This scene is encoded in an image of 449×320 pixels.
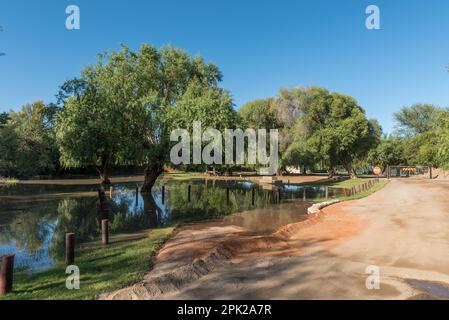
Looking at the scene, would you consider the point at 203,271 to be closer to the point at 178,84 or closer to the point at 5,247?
the point at 5,247

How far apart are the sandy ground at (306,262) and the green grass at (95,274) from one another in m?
0.50

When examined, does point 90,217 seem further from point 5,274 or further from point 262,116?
point 262,116

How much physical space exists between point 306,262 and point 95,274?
20.4 feet

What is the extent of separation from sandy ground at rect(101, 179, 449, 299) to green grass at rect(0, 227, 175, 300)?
0.50 m

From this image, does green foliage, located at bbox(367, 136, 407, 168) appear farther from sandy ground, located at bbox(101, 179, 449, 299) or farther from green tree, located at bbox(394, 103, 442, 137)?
sandy ground, located at bbox(101, 179, 449, 299)

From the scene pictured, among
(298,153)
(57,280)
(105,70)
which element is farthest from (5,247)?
(298,153)

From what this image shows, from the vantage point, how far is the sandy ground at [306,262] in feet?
22.9

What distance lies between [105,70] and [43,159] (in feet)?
69.5

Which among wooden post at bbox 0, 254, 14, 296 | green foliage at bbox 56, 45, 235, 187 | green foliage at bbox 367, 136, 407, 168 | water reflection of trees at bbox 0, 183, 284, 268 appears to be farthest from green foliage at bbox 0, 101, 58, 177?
green foliage at bbox 367, 136, 407, 168

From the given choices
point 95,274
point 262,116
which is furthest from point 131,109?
point 262,116

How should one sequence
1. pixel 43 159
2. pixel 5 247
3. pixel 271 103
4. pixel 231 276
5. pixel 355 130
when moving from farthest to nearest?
pixel 271 103
pixel 355 130
pixel 43 159
pixel 5 247
pixel 231 276

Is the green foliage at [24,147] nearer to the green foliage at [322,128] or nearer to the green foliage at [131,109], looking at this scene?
the green foliage at [131,109]

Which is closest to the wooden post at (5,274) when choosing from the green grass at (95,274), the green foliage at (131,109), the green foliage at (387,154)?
the green grass at (95,274)

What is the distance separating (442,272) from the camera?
849cm
